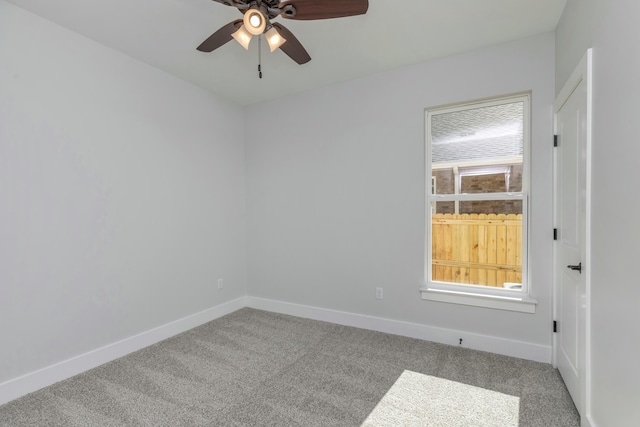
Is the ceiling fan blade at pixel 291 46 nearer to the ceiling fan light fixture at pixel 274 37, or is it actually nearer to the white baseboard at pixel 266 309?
the ceiling fan light fixture at pixel 274 37

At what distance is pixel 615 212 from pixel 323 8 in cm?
174

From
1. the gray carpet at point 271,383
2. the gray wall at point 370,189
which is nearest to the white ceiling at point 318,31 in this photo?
the gray wall at point 370,189

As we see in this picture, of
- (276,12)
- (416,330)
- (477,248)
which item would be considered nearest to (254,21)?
(276,12)

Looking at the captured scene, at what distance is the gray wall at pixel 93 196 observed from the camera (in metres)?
2.16

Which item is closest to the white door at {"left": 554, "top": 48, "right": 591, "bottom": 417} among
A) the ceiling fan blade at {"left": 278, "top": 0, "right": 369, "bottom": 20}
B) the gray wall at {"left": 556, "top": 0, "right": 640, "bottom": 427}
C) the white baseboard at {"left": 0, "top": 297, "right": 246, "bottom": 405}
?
the gray wall at {"left": 556, "top": 0, "right": 640, "bottom": 427}

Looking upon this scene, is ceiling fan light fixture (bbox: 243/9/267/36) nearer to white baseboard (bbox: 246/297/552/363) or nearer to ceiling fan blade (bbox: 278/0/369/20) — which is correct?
ceiling fan blade (bbox: 278/0/369/20)

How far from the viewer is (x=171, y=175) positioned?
324 cm

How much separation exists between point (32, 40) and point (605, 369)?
3.95 meters

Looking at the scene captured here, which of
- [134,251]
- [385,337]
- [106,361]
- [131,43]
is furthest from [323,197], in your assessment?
[106,361]

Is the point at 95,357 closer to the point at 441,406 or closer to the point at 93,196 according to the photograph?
the point at 93,196

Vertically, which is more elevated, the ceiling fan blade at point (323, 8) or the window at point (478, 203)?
the ceiling fan blade at point (323, 8)

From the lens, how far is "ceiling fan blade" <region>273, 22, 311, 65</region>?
1978mm

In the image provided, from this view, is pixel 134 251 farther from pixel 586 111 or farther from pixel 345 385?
pixel 586 111

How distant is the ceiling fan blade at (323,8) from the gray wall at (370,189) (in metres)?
1.49
